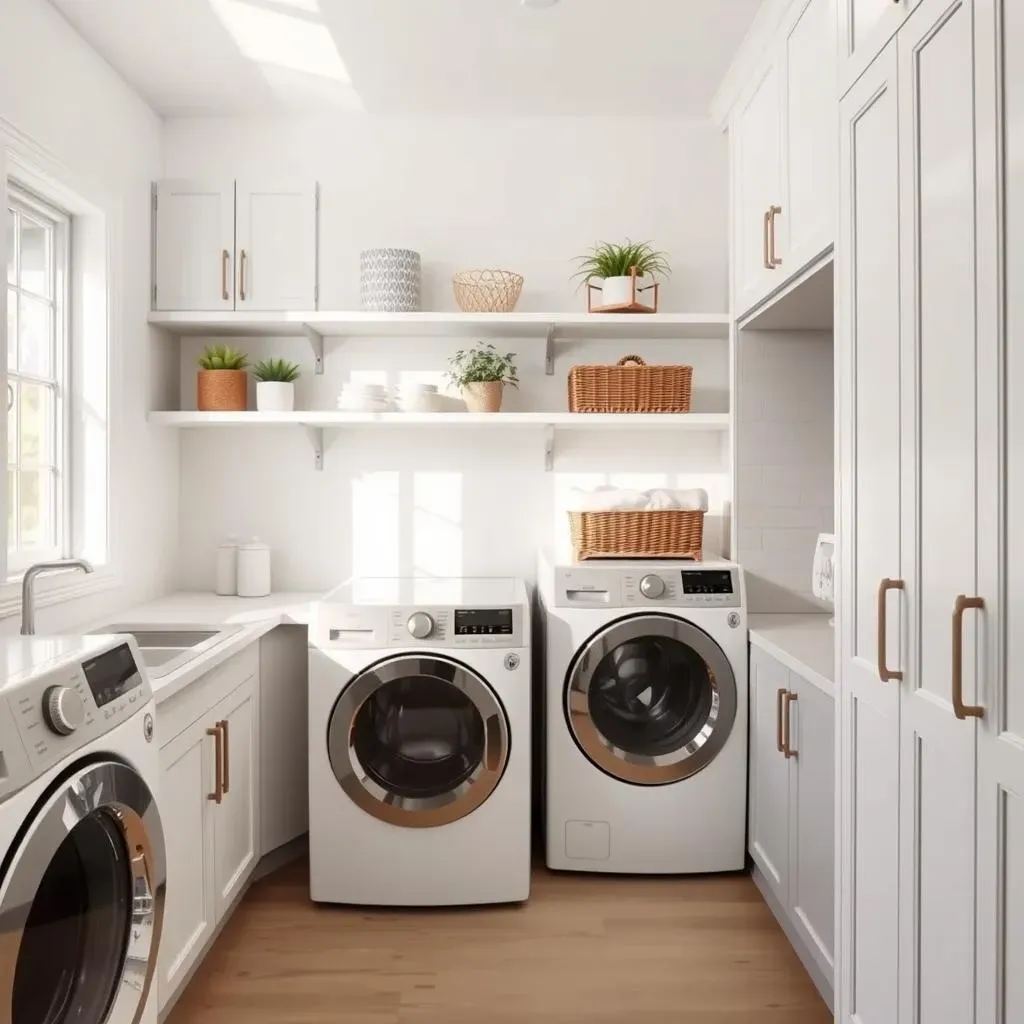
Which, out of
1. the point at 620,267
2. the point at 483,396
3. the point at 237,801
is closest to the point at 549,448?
the point at 483,396

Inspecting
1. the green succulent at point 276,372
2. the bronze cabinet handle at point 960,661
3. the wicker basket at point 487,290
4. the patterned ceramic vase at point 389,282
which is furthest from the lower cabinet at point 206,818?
the bronze cabinet handle at point 960,661

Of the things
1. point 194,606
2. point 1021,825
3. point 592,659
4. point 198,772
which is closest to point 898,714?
point 1021,825

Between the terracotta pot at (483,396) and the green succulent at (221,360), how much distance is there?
2.64 feet

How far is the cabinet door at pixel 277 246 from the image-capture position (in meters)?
3.16

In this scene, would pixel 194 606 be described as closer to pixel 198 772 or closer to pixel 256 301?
pixel 198 772

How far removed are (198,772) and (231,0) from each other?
6.83 feet

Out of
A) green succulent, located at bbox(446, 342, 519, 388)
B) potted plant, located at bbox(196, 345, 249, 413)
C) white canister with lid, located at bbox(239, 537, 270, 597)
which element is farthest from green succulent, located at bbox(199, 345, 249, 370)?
green succulent, located at bbox(446, 342, 519, 388)

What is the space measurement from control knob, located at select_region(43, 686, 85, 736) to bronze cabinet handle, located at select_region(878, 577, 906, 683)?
50.5 inches

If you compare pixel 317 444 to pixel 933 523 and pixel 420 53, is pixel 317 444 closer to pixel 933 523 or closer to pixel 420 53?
pixel 420 53

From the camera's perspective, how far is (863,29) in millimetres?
1616

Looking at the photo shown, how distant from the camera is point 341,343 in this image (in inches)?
131

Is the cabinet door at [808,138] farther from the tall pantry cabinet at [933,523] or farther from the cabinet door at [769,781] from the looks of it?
the cabinet door at [769,781]

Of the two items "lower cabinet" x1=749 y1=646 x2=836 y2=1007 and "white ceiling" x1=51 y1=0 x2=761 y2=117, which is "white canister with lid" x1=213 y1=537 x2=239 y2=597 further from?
"lower cabinet" x1=749 y1=646 x2=836 y2=1007

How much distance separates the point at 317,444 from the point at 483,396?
0.67 meters
